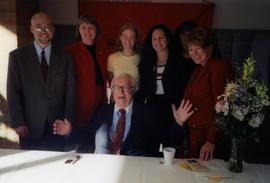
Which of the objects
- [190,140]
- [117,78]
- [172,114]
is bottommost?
[190,140]

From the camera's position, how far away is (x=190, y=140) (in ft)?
8.91

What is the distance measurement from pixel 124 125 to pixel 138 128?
128 mm

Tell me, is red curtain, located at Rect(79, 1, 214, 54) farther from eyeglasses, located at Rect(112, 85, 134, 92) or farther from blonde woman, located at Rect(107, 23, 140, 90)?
eyeglasses, located at Rect(112, 85, 134, 92)

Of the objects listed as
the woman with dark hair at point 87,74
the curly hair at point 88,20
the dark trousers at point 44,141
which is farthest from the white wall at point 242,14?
the dark trousers at point 44,141

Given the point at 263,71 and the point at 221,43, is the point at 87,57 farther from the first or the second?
the point at 263,71

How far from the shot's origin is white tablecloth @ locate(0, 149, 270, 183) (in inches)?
69.4

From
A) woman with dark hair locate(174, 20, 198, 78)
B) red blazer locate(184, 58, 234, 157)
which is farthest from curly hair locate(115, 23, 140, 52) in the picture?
red blazer locate(184, 58, 234, 157)

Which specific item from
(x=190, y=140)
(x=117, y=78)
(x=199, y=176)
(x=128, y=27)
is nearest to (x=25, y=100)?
(x=117, y=78)

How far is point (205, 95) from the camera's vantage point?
254cm

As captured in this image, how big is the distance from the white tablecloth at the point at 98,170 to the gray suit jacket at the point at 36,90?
73 centimetres

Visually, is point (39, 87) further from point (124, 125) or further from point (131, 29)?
point (131, 29)

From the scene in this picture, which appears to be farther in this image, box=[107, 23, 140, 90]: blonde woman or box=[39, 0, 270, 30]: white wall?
box=[39, 0, 270, 30]: white wall

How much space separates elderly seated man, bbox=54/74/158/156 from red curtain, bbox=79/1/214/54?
55 cm

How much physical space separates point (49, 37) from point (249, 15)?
6.55ft
